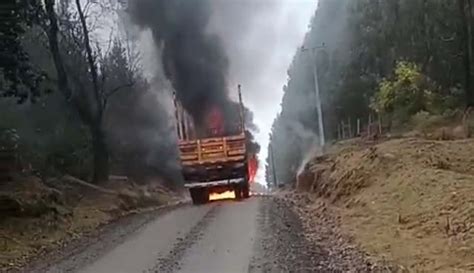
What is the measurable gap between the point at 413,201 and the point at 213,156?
17014mm

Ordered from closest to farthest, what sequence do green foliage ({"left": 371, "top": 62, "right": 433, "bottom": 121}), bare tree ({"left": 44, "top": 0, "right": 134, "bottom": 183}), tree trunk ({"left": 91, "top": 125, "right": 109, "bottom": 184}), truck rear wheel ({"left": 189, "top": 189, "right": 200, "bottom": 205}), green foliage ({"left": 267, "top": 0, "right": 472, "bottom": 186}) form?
bare tree ({"left": 44, "top": 0, "right": 134, "bottom": 183}), truck rear wheel ({"left": 189, "top": 189, "right": 200, "bottom": 205}), tree trunk ({"left": 91, "top": 125, "right": 109, "bottom": 184}), green foliage ({"left": 371, "top": 62, "right": 433, "bottom": 121}), green foliage ({"left": 267, "top": 0, "right": 472, "bottom": 186})

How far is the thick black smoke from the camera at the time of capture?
3472 cm

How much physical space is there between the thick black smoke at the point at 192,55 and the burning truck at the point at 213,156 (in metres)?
Result: 0.59

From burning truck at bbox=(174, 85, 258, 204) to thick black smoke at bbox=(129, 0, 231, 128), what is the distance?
0.59 m

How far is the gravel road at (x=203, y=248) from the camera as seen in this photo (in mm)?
13969

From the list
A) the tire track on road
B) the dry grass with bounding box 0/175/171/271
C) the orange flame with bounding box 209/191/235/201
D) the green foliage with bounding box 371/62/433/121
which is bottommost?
the orange flame with bounding box 209/191/235/201

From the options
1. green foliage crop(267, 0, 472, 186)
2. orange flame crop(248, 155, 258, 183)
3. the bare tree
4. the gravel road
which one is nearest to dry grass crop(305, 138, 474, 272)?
the gravel road

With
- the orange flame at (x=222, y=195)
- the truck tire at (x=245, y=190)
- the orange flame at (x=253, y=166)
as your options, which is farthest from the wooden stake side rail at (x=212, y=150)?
the orange flame at (x=253, y=166)

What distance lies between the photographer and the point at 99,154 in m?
37.5

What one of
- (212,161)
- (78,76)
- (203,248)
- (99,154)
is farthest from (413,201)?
(78,76)

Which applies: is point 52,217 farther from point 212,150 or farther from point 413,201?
point 413,201

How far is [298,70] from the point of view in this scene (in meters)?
80.8

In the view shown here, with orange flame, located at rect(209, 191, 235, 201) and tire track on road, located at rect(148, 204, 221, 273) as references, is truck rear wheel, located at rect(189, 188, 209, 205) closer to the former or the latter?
orange flame, located at rect(209, 191, 235, 201)

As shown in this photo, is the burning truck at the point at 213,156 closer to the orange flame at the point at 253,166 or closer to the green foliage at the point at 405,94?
the orange flame at the point at 253,166
